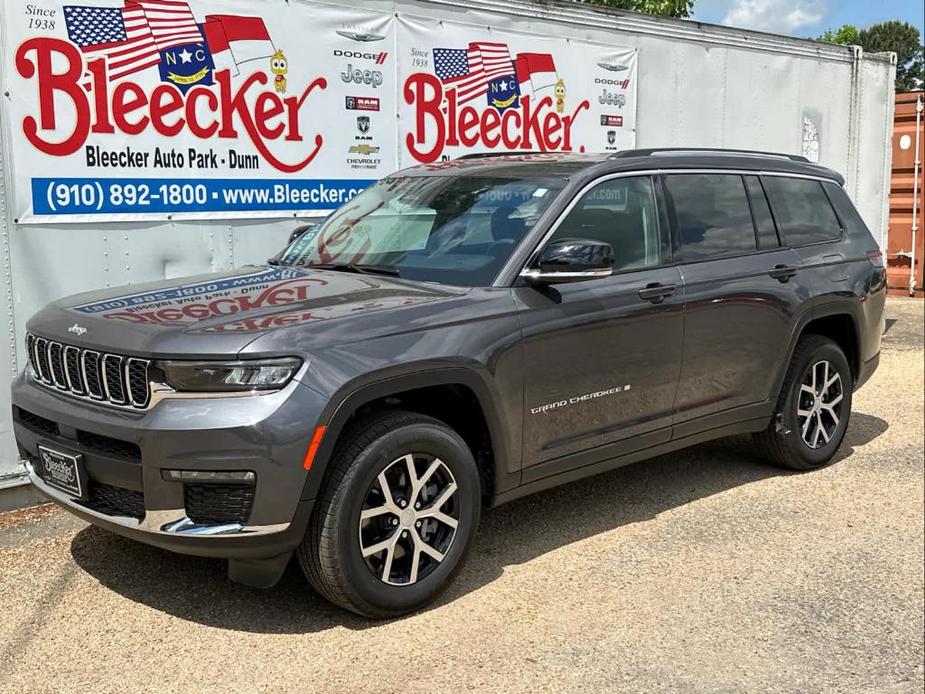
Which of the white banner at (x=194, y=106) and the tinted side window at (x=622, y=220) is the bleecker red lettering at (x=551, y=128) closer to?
the white banner at (x=194, y=106)

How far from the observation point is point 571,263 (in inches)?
175

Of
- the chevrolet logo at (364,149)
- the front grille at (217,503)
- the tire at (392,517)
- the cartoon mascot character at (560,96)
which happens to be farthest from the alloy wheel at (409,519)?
the cartoon mascot character at (560,96)

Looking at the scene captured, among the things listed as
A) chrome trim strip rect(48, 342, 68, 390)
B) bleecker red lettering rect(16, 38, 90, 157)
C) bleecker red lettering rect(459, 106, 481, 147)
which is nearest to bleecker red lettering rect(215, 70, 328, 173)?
bleecker red lettering rect(16, 38, 90, 157)

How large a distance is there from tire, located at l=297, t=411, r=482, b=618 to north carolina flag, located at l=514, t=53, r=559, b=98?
4.57m

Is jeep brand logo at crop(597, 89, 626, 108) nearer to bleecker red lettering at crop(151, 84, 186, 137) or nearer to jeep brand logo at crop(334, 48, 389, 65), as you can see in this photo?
jeep brand logo at crop(334, 48, 389, 65)

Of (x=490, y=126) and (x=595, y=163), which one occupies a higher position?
(x=490, y=126)

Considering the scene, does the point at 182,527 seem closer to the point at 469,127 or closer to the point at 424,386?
the point at 424,386

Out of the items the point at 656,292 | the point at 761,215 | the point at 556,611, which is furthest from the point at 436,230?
the point at 761,215

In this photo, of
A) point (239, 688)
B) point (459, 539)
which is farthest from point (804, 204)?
point (239, 688)

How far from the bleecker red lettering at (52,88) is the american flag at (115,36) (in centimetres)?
11

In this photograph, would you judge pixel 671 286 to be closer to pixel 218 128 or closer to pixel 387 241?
pixel 387 241

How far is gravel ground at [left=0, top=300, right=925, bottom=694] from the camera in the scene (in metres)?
3.71

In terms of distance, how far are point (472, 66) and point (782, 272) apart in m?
3.04

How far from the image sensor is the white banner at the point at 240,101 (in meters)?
5.62
